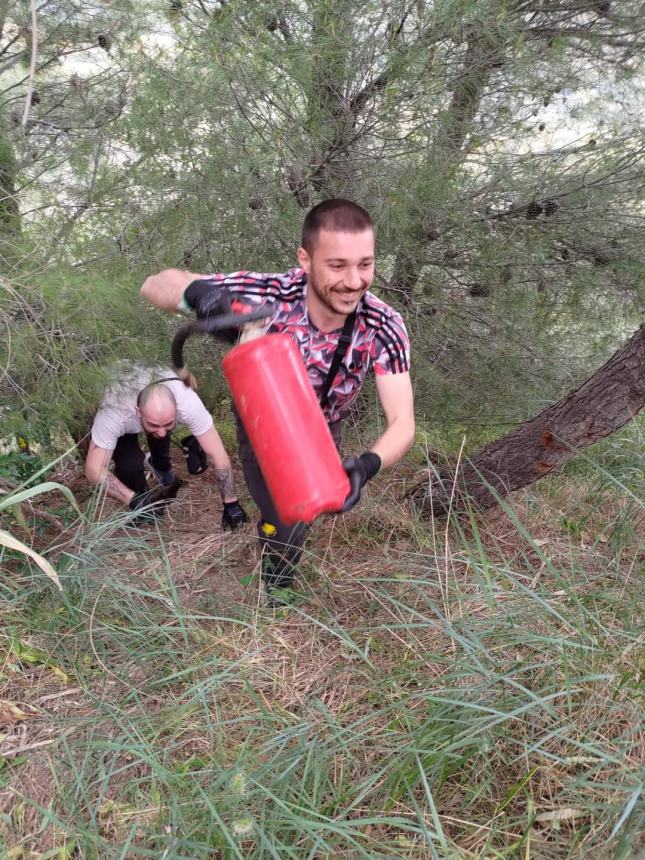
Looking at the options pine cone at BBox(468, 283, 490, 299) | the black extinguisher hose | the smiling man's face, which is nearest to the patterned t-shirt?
the smiling man's face

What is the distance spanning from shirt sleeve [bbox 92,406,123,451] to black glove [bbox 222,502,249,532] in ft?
2.06

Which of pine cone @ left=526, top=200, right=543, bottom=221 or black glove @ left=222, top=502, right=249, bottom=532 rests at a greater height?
pine cone @ left=526, top=200, right=543, bottom=221

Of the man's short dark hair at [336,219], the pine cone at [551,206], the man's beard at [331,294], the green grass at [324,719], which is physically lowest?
the green grass at [324,719]

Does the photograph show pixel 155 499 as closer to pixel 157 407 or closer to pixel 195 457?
pixel 195 457

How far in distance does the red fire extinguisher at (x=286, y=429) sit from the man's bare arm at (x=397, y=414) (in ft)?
1.07

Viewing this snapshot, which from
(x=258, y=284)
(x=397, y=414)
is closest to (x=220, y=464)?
(x=258, y=284)

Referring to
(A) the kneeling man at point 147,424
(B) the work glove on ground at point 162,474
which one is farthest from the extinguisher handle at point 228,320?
(B) the work glove on ground at point 162,474

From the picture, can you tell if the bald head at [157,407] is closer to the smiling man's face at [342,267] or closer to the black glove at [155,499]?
the black glove at [155,499]

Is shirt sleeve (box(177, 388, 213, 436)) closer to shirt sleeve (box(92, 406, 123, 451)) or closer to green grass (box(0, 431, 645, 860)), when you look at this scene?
shirt sleeve (box(92, 406, 123, 451))

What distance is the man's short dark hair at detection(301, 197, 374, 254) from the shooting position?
5.50 ft

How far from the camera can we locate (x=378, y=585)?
2.09 metres

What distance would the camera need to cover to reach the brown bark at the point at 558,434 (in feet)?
6.63

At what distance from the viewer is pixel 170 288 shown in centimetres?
182

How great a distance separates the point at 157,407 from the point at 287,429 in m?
1.46
